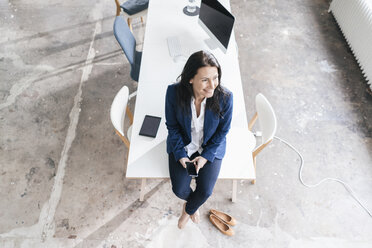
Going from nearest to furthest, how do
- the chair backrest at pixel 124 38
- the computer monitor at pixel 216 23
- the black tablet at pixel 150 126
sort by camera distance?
the black tablet at pixel 150 126
the computer monitor at pixel 216 23
the chair backrest at pixel 124 38

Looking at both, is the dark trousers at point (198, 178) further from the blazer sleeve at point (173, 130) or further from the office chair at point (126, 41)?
the office chair at point (126, 41)

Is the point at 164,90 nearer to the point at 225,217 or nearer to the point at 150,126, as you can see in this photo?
the point at 150,126

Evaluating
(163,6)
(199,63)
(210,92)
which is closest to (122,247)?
(210,92)

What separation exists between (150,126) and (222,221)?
1.16 meters

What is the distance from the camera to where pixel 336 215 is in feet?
8.96

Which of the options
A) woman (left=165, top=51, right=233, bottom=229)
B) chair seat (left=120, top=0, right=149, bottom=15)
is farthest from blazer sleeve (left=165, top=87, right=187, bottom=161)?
chair seat (left=120, top=0, right=149, bottom=15)

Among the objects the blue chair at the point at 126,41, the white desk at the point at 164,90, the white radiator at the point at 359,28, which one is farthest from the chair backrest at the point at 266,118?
the white radiator at the point at 359,28

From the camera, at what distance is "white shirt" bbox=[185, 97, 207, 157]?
6.82 ft

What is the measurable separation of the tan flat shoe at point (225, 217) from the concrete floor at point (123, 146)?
0.25ft

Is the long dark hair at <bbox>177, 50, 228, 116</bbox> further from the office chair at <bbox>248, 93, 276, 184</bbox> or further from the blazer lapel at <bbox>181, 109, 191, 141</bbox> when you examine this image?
the office chair at <bbox>248, 93, 276, 184</bbox>

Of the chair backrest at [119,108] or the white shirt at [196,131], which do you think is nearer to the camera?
the white shirt at [196,131]

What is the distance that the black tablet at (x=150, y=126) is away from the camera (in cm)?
218

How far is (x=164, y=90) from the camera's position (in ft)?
8.04

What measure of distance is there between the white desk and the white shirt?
0.22 metres
